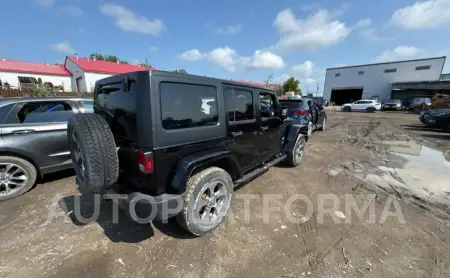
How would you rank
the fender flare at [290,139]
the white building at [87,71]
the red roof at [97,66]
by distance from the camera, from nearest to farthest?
the fender flare at [290,139] → the white building at [87,71] → the red roof at [97,66]

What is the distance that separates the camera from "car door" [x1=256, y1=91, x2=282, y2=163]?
3.53m

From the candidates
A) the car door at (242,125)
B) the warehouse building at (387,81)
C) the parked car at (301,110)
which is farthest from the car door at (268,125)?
the warehouse building at (387,81)

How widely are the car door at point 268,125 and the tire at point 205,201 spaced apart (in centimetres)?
110

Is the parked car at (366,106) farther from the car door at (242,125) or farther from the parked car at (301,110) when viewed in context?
the car door at (242,125)

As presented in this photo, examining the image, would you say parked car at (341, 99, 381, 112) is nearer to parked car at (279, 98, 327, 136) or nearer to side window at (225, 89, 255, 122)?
parked car at (279, 98, 327, 136)

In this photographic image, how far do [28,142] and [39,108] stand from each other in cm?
78

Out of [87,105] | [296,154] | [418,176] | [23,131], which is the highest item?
[87,105]

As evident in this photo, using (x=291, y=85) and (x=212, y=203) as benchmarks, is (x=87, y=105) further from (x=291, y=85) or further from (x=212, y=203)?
(x=291, y=85)

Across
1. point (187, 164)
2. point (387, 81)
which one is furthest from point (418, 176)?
point (387, 81)

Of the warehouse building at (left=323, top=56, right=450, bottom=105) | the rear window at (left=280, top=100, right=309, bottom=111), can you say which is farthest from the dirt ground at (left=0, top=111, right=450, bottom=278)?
the warehouse building at (left=323, top=56, right=450, bottom=105)

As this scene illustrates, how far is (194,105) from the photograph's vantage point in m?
2.39

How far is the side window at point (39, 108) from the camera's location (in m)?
3.56

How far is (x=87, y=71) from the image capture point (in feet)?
85.3

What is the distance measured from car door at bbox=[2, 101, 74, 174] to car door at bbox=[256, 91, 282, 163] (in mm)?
3532
